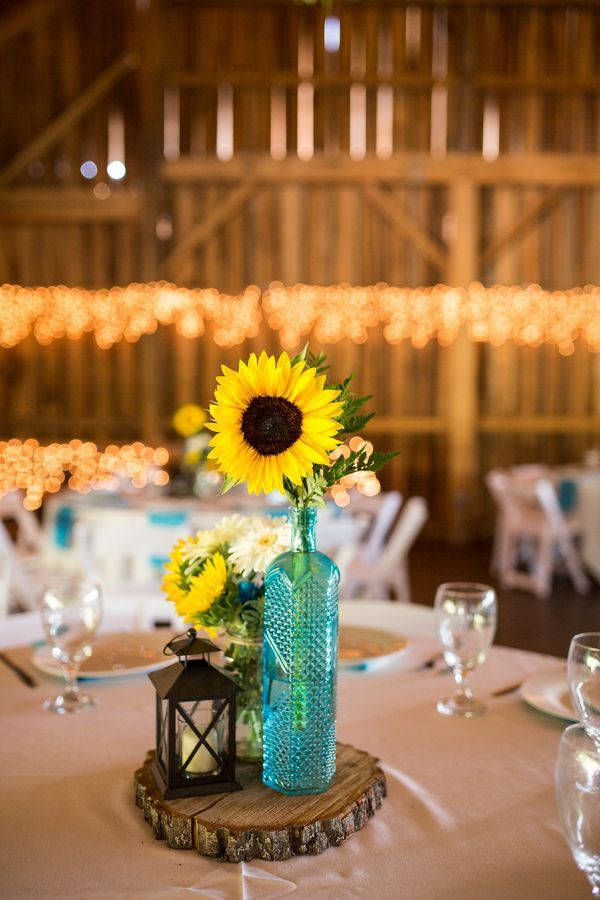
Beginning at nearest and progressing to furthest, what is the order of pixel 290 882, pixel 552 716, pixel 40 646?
pixel 290 882 → pixel 552 716 → pixel 40 646

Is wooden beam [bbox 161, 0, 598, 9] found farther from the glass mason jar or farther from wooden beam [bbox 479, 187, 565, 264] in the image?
the glass mason jar

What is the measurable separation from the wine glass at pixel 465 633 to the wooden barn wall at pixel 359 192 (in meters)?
7.23

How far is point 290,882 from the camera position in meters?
1.02

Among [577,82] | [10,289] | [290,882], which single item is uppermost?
[577,82]

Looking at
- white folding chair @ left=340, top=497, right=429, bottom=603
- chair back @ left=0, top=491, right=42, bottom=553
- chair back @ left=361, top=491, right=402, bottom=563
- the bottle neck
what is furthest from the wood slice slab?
chair back @ left=361, top=491, right=402, bottom=563

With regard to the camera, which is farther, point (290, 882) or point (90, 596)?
point (90, 596)

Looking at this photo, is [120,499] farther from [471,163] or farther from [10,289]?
[471,163]

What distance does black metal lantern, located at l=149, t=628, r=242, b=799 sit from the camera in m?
1.15

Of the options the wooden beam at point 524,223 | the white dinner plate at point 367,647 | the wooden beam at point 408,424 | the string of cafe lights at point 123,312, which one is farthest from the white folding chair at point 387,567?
the wooden beam at point 524,223

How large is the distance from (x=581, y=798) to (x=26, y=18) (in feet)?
31.7

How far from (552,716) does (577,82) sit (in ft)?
27.6

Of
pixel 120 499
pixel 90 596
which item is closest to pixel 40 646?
pixel 90 596

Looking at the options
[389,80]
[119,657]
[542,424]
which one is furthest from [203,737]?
[389,80]

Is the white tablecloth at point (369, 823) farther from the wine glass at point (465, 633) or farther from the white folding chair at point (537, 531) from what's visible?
the white folding chair at point (537, 531)
